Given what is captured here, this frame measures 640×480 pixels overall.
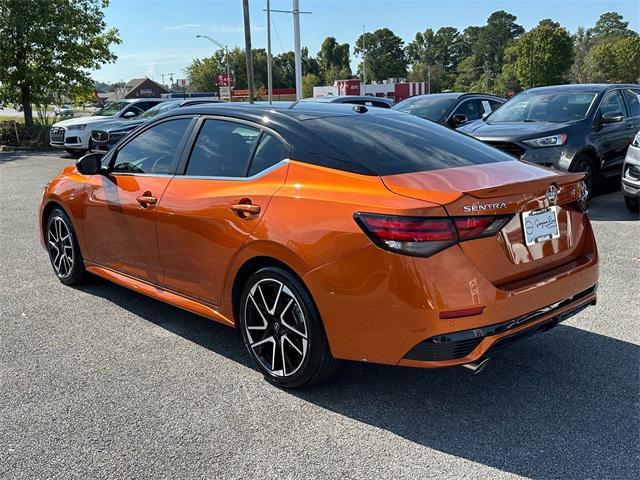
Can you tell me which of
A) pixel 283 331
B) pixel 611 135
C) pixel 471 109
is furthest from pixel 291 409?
pixel 471 109

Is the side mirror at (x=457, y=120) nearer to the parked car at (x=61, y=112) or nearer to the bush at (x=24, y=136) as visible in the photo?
the bush at (x=24, y=136)

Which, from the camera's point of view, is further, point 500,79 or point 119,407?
point 500,79

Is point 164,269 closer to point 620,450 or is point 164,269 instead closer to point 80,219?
point 80,219

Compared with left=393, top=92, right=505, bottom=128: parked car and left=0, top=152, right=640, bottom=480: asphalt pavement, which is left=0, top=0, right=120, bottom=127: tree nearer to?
left=393, top=92, right=505, bottom=128: parked car

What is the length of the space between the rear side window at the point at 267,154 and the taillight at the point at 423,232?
90 cm

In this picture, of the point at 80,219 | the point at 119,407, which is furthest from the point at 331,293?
the point at 80,219

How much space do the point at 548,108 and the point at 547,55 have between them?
9605 cm

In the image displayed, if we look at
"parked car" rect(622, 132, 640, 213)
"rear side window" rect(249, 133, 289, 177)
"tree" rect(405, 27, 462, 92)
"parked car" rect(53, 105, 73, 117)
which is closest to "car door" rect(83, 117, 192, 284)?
"rear side window" rect(249, 133, 289, 177)

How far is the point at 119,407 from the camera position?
328cm

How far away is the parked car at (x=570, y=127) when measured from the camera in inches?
313

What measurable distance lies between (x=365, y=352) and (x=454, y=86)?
485ft

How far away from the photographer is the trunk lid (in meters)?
2.84

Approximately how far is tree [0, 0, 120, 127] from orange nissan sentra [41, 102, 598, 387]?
64.1 ft

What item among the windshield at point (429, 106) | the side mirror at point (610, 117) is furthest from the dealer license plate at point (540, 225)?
the windshield at point (429, 106)
